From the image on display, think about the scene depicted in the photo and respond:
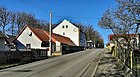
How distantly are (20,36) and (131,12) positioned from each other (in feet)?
Result: 140

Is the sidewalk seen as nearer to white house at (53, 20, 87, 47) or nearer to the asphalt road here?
the asphalt road

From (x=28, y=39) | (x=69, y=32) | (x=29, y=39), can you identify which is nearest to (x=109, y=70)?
(x=29, y=39)

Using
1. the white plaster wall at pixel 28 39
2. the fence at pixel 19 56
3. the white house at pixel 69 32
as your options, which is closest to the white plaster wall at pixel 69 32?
the white house at pixel 69 32

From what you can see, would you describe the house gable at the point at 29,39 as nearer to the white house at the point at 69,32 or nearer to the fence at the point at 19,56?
the fence at the point at 19,56

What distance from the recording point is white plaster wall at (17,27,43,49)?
51334 mm

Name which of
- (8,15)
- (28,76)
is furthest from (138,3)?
(8,15)

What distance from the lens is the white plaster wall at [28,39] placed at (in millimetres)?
51334

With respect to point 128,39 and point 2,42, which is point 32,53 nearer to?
point 2,42

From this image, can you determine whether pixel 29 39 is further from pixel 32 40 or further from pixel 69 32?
pixel 69 32

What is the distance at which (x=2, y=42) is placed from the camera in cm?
3556

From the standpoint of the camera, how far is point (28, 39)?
174 ft

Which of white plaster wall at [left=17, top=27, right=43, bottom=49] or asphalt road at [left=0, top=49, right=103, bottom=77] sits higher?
white plaster wall at [left=17, top=27, right=43, bottom=49]

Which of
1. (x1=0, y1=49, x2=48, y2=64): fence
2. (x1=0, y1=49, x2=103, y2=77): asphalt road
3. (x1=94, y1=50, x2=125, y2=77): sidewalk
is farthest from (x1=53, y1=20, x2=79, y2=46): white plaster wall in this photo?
(x1=94, y1=50, x2=125, y2=77): sidewalk

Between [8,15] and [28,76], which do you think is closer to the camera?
[28,76]
